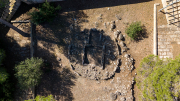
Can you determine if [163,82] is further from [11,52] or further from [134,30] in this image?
[11,52]

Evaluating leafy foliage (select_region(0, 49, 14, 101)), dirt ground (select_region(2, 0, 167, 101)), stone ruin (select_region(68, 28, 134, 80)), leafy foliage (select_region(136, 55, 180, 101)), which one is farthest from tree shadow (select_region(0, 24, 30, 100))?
leafy foliage (select_region(136, 55, 180, 101))

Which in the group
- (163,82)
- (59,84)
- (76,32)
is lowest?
(59,84)

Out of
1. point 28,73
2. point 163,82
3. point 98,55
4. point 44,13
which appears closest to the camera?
point 163,82

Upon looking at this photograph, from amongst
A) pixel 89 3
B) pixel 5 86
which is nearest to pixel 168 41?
pixel 89 3

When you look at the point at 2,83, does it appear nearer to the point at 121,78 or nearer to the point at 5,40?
the point at 5,40

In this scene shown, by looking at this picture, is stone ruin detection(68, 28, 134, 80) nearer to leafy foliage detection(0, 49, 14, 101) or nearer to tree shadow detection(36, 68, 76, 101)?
tree shadow detection(36, 68, 76, 101)

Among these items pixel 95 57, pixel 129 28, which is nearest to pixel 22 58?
pixel 95 57
